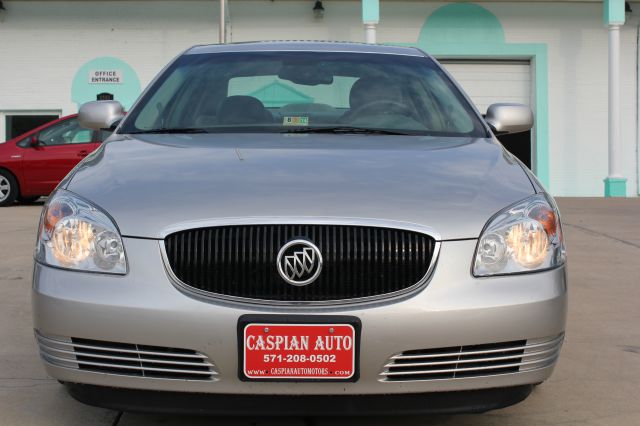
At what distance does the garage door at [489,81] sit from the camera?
18172mm

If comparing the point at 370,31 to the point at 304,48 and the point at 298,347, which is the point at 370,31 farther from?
the point at 298,347

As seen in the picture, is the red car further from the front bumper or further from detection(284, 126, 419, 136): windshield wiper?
the front bumper

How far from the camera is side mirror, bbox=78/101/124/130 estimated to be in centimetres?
420

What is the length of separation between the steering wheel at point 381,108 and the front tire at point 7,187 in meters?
10.7

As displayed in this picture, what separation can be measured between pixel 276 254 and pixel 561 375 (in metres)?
1.79

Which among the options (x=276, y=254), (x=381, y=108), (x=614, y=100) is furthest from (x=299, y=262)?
(x=614, y=100)

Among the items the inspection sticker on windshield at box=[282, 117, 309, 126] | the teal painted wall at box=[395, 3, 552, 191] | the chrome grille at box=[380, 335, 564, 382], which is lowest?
the chrome grille at box=[380, 335, 564, 382]

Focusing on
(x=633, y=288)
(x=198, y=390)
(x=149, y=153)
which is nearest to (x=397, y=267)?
(x=198, y=390)

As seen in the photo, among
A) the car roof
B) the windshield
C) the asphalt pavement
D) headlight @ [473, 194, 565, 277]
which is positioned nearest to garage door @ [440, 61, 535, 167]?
the asphalt pavement

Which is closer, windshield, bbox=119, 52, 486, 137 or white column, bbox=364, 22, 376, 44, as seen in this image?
windshield, bbox=119, 52, 486, 137

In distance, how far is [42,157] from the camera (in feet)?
44.0

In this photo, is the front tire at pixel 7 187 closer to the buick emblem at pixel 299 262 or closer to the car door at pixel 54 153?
the car door at pixel 54 153

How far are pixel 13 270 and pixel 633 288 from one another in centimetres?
447

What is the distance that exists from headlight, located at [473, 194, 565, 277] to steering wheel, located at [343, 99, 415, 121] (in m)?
1.12
